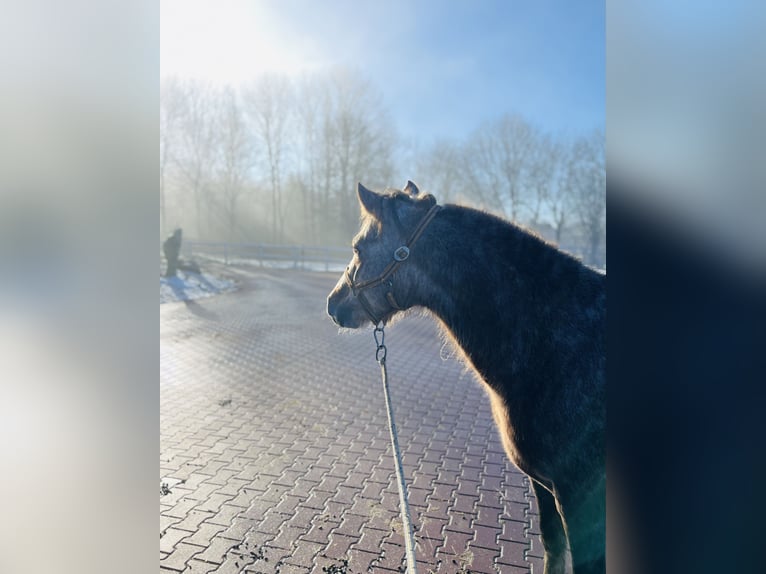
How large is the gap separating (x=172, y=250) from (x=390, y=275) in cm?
1241

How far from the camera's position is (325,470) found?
338cm

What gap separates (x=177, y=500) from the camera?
280 cm

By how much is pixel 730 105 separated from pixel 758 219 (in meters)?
0.16

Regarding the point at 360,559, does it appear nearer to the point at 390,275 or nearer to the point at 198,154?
the point at 390,275

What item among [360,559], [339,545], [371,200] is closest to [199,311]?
[339,545]

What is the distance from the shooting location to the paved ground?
2.43m

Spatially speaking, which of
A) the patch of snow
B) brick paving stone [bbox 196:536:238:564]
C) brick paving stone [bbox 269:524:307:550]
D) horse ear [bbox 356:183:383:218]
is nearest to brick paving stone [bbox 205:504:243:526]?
brick paving stone [bbox 196:536:238:564]

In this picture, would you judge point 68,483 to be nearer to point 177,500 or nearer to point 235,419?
point 177,500

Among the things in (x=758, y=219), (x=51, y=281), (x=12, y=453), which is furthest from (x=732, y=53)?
(x=12, y=453)

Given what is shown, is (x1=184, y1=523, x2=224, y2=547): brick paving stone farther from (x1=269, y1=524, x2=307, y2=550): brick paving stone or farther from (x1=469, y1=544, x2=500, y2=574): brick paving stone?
(x1=469, y1=544, x2=500, y2=574): brick paving stone

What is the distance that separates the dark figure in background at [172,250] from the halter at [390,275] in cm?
1203

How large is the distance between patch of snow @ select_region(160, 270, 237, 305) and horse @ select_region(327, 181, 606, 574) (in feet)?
31.5

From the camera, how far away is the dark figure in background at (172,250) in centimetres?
1264

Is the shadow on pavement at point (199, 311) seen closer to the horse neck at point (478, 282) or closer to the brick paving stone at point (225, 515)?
the brick paving stone at point (225, 515)
